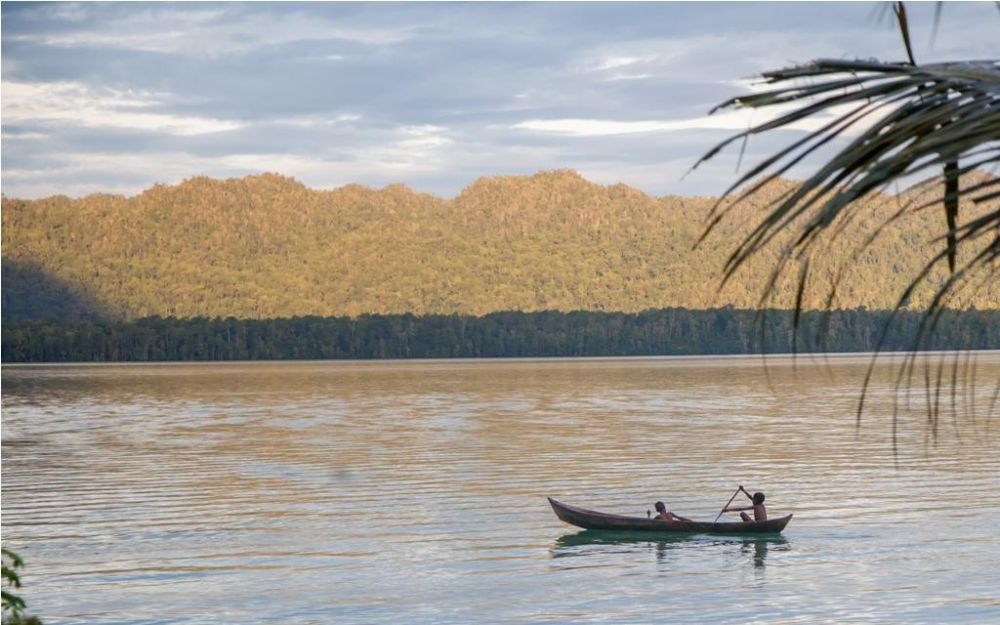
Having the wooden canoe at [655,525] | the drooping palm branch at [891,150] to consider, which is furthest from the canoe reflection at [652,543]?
the drooping palm branch at [891,150]

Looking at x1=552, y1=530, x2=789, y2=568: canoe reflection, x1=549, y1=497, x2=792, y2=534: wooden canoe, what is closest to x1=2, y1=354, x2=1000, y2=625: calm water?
x1=552, y1=530, x2=789, y2=568: canoe reflection

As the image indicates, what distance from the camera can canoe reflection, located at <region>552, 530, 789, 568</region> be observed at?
27.2 metres

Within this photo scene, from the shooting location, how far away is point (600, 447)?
52.3m

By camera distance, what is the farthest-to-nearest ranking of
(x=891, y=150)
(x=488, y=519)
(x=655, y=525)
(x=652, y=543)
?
(x=488, y=519) → (x=652, y=543) → (x=655, y=525) → (x=891, y=150)

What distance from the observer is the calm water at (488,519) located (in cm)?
2239

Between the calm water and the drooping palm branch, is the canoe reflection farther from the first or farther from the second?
the drooping palm branch

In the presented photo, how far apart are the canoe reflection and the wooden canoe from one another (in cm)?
21

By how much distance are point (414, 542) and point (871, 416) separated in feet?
148

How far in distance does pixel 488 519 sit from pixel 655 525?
19.0ft

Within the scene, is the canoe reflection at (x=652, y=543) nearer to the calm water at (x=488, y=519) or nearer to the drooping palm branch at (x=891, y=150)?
the calm water at (x=488, y=519)

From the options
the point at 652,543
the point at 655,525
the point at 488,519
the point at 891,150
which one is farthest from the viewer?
the point at 488,519

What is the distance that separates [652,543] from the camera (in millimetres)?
27859

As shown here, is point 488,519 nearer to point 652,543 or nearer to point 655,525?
point 652,543

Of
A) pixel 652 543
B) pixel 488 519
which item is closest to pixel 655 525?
pixel 652 543
